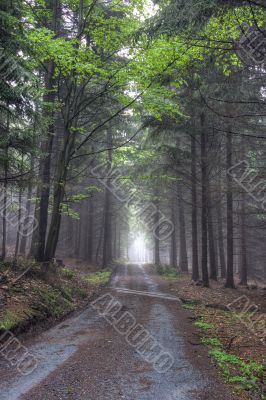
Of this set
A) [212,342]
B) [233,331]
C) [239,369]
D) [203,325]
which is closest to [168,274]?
[203,325]

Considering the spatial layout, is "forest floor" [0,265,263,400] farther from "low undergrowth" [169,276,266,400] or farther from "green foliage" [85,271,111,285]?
"green foliage" [85,271,111,285]

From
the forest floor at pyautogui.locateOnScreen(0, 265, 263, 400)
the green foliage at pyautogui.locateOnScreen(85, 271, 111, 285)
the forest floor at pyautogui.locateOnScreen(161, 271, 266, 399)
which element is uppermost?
the green foliage at pyautogui.locateOnScreen(85, 271, 111, 285)

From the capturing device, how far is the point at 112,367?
6277 millimetres

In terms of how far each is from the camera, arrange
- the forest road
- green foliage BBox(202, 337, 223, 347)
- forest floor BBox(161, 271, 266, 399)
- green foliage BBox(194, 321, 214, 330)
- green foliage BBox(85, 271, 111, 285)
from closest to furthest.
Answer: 1. the forest road
2. forest floor BBox(161, 271, 266, 399)
3. green foliage BBox(202, 337, 223, 347)
4. green foliage BBox(194, 321, 214, 330)
5. green foliage BBox(85, 271, 111, 285)

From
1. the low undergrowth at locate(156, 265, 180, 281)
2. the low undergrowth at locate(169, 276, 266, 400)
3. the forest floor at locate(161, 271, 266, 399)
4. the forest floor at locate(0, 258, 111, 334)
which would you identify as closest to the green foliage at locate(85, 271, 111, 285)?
the forest floor at locate(0, 258, 111, 334)

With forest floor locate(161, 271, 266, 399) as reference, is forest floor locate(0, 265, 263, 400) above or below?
above

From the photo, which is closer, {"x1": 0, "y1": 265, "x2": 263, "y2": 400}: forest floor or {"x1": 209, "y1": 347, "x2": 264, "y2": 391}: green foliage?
{"x1": 0, "y1": 265, "x2": 263, "y2": 400}: forest floor

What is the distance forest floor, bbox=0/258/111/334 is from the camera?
8055 millimetres

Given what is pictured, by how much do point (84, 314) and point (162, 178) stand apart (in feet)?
33.9

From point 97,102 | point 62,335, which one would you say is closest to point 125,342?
point 62,335

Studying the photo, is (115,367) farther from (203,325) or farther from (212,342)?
(203,325)

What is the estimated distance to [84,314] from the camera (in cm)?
1075

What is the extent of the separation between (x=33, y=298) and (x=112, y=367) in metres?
4.18

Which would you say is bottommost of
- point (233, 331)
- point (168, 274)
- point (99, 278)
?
point (233, 331)
